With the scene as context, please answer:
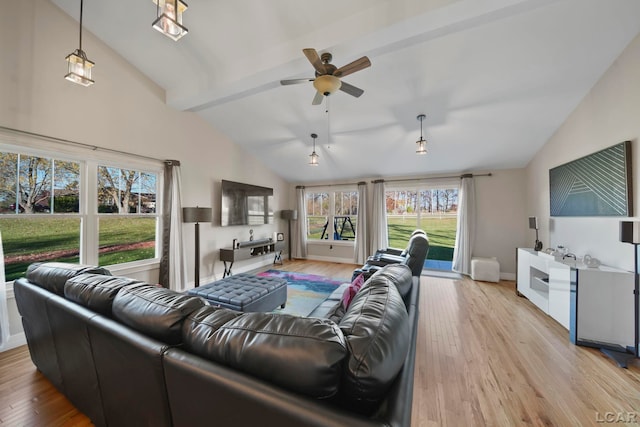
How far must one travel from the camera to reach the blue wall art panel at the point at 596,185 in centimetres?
238

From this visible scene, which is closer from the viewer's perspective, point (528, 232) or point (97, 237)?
point (97, 237)

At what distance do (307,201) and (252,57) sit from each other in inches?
168

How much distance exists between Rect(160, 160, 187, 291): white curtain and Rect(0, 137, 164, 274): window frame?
20 centimetres

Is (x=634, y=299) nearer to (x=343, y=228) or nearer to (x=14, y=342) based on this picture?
(x=343, y=228)

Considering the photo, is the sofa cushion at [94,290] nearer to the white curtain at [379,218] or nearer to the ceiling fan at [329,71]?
the ceiling fan at [329,71]

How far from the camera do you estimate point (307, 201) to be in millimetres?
6730

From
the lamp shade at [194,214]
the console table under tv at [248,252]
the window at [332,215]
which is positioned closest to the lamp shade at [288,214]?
the window at [332,215]

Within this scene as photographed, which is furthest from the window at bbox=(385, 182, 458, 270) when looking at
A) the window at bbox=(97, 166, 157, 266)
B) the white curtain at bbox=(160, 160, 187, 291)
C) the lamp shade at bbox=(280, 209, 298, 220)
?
the window at bbox=(97, 166, 157, 266)

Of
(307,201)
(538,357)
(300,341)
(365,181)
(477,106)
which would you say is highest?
(477,106)

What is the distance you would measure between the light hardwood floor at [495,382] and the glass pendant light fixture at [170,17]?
8.39 ft

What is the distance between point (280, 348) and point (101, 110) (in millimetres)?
3833

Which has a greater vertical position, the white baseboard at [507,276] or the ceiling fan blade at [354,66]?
the ceiling fan blade at [354,66]

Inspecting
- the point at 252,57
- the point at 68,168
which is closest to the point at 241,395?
the point at 252,57

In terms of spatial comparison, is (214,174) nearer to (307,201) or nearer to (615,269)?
(307,201)
